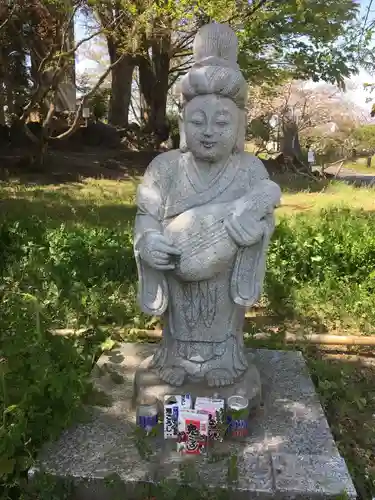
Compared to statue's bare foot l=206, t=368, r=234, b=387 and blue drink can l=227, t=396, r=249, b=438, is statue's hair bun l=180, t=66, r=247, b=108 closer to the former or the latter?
statue's bare foot l=206, t=368, r=234, b=387

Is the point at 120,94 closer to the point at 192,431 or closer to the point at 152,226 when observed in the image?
the point at 152,226

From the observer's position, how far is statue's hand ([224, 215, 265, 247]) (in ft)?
→ 8.32

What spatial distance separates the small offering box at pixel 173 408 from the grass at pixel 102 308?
51 centimetres

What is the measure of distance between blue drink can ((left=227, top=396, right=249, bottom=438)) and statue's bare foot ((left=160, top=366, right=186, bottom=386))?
31cm

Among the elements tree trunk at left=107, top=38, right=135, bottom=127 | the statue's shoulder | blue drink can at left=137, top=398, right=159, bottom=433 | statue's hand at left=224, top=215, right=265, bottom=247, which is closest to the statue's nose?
the statue's shoulder

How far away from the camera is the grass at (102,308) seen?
101 inches

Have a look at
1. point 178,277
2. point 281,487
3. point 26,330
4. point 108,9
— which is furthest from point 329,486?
point 108,9

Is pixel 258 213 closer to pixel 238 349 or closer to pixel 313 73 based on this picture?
pixel 238 349

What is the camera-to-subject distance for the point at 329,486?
2.31m

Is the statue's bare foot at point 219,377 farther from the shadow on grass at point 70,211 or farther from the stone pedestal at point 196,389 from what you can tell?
the shadow on grass at point 70,211

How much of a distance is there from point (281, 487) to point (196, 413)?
20.0 inches

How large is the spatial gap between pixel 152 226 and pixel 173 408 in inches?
37.0

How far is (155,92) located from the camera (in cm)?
1526

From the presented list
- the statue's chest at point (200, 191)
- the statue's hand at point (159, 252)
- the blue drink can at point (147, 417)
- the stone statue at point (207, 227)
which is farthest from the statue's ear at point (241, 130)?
the blue drink can at point (147, 417)
